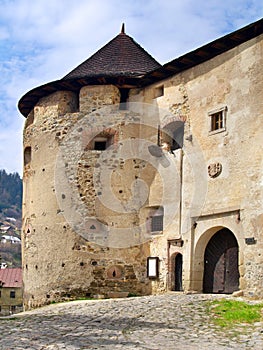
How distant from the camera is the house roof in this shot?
15070 millimetres

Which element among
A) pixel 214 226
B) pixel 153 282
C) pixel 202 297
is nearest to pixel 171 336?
pixel 202 297

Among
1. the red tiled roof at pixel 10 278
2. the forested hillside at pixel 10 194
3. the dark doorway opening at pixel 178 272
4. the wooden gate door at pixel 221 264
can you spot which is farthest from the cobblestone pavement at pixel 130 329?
the forested hillside at pixel 10 194

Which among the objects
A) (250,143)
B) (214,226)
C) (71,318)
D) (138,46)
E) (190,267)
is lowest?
(71,318)

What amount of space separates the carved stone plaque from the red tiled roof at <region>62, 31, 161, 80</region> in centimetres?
412

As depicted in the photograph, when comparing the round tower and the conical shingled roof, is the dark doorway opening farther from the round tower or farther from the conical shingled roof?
the conical shingled roof

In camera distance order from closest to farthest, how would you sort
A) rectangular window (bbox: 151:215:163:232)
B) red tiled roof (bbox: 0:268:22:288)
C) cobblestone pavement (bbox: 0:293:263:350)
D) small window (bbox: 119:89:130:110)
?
cobblestone pavement (bbox: 0:293:263:350) → rectangular window (bbox: 151:215:163:232) → small window (bbox: 119:89:130:110) → red tiled roof (bbox: 0:268:22:288)

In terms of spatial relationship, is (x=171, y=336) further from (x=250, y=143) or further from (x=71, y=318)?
(x=250, y=143)

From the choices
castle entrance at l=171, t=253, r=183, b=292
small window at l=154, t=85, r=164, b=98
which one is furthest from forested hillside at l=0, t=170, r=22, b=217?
castle entrance at l=171, t=253, r=183, b=292

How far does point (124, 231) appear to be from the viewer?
54.4 feet

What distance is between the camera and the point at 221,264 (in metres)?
14.8

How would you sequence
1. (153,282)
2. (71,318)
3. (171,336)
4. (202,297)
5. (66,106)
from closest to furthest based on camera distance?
(171,336) < (71,318) < (202,297) < (153,282) < (66,106)

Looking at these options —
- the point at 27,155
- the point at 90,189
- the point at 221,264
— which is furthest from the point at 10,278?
the point at 221,264

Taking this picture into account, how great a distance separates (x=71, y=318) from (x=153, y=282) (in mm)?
4841

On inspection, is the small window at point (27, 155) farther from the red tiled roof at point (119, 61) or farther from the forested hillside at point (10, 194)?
the forested hillside at point (10, 194)
